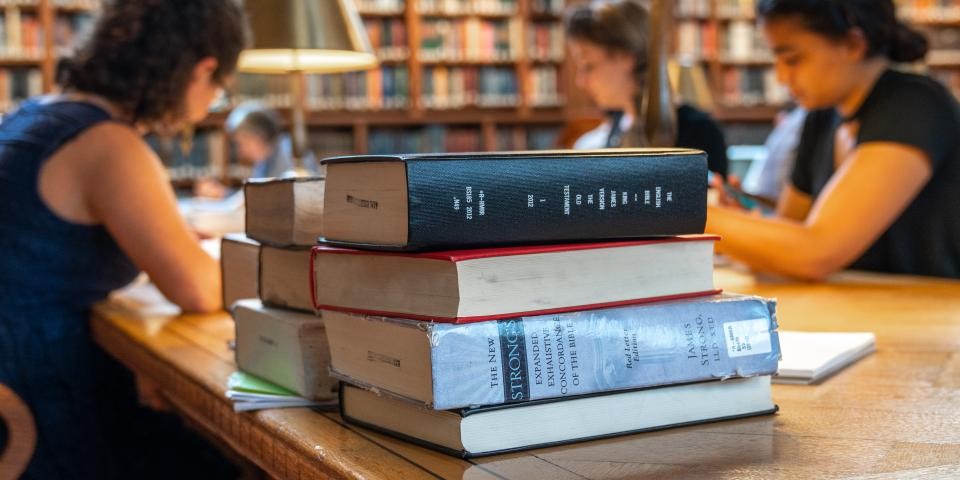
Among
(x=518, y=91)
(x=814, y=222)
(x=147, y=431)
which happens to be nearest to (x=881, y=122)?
(x=814, y=222)

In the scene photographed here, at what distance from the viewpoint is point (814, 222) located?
1.52 m

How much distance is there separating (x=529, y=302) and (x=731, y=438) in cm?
15

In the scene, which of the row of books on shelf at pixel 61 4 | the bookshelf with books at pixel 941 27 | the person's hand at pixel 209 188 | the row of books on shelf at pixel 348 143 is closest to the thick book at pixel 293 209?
the person's hand at pixel 209 188

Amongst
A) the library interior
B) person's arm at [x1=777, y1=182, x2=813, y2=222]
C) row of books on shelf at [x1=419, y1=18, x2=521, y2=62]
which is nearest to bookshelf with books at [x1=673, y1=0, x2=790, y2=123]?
row of books on shelf at [x1=419, y1=18, x2=521, y2=62]

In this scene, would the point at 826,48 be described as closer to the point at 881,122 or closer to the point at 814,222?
the point at 881,122

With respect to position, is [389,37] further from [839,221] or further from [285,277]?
[285,277]

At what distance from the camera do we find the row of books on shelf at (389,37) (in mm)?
6191

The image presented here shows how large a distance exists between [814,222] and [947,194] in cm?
32

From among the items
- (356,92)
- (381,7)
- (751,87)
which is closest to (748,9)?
(751,87)

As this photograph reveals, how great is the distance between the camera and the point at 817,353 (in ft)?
2.76

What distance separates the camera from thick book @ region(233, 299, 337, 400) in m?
0.72

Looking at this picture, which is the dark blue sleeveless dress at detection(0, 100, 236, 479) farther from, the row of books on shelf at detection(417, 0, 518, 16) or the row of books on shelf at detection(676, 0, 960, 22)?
the row of books on shelf at detection(676, 0, 960, 22)

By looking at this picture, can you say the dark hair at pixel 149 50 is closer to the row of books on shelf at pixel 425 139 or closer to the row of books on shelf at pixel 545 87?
the row of books on shelf at pixel 425 139

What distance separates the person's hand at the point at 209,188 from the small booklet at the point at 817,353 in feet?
15.4
